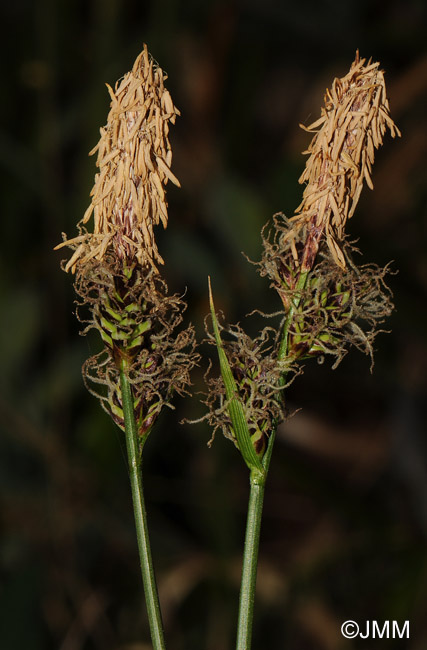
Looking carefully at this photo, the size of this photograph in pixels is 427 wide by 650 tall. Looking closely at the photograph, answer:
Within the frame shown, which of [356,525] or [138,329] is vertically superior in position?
[356,525]

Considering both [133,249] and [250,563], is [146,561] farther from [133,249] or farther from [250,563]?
[133,249]

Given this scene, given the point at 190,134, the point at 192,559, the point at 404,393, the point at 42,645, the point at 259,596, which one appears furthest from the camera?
the point at 190,134

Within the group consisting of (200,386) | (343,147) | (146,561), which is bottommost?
(146,561)

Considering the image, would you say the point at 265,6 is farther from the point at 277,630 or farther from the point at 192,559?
the point at 277,630

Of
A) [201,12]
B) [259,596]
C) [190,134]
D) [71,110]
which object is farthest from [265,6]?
[259,596]

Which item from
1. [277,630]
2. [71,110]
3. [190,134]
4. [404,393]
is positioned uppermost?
[190,134]

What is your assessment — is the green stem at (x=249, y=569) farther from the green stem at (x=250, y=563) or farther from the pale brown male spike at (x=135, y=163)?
the pale brown male spike at (x=135, y=163)

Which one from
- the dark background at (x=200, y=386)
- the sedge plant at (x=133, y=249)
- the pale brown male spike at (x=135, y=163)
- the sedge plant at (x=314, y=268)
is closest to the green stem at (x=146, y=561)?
the sedge plant at (x=133, y=249)

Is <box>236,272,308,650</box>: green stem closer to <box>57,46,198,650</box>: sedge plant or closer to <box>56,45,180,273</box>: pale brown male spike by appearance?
<box>57,46,198,650</box>: sedge plant

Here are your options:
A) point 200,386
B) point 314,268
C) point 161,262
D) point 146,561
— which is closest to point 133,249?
point 161,262
